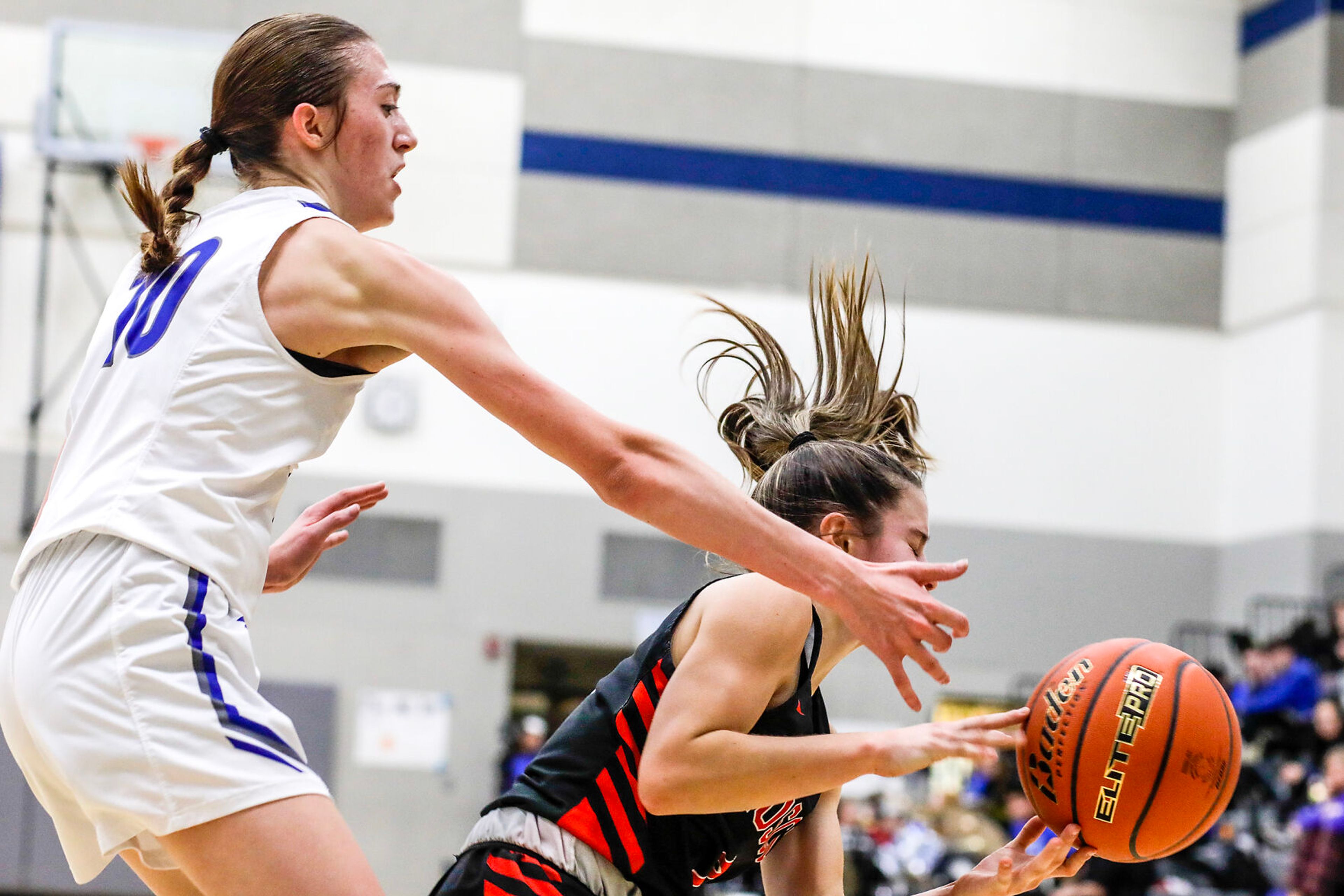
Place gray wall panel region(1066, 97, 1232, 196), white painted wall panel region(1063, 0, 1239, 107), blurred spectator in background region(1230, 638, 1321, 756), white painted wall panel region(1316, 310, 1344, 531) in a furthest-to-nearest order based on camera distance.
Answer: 1. white painted wall panel region(1063, 0, 1239, 107)
2. gray wall panel region(1066, 97, 1232, 196)
3. white painted wall panel region(1316, 310, 1344, 531)
4. blurred spectator in background region(1230, 638, 1321, 756)

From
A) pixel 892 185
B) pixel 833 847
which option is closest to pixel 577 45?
pixel 892 185

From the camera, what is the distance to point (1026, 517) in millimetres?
13578

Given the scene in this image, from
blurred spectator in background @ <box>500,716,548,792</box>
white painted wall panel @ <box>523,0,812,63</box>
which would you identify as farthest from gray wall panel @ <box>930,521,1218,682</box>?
white painted wall panel @ <box>523,0,812,63</box>

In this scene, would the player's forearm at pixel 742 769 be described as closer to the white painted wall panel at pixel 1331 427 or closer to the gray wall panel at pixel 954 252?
the gray wall panel at pixel 954 252

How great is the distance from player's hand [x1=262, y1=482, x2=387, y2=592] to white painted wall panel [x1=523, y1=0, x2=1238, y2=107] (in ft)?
38.0

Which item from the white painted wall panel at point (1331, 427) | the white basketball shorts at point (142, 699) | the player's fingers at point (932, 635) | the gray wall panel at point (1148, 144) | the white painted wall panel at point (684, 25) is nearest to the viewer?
the white basketball shorts at point (142, 699)

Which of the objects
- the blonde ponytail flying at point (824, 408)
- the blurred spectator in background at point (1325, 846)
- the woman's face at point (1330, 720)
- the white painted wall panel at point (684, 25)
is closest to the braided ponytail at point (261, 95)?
the blonde ponytail flying at point (824, 408)

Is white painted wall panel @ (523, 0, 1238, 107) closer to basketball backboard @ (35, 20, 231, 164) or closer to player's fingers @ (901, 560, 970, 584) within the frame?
basketball backboard @ (35, 20, 231, 164)

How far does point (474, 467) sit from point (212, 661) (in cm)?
1131

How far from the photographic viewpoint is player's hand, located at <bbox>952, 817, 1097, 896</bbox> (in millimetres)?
2527

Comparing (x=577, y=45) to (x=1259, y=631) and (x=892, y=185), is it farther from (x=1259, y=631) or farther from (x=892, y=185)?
(x=1259, y=631)

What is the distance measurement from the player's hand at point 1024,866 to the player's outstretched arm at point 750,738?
0.33m

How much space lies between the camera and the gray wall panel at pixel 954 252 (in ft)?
44.7

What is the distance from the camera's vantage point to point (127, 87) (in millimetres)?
12438
